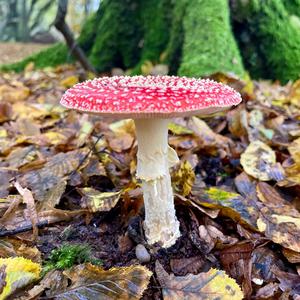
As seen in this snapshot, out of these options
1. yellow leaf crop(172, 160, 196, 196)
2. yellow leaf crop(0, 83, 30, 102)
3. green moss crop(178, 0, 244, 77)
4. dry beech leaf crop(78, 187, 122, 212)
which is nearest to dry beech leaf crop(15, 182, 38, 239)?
dry beech leaf crop(78, 187, 122, 212)

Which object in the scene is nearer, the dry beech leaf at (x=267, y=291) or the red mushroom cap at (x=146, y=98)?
the red mushroom cap at (x=146, y=98)

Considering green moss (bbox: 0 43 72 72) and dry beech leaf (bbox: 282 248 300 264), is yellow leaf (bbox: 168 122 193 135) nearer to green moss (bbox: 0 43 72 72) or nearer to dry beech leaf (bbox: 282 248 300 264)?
dry beech leaf (bbox: 282 248 300 264)

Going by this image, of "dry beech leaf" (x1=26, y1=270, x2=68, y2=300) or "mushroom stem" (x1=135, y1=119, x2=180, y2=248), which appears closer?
"dry beech leaf" (x1=26, y1=270, x2=68, y2=300)

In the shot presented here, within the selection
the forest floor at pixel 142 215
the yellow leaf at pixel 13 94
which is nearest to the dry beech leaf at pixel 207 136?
the forest floor at pixel 142 215

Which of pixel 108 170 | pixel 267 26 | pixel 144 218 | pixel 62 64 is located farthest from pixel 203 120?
pixel 62 64

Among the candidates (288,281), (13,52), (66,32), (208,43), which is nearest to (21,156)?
(288,281)

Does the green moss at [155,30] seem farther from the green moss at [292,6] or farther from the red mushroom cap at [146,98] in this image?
the red mushroom cap at [146,98]
